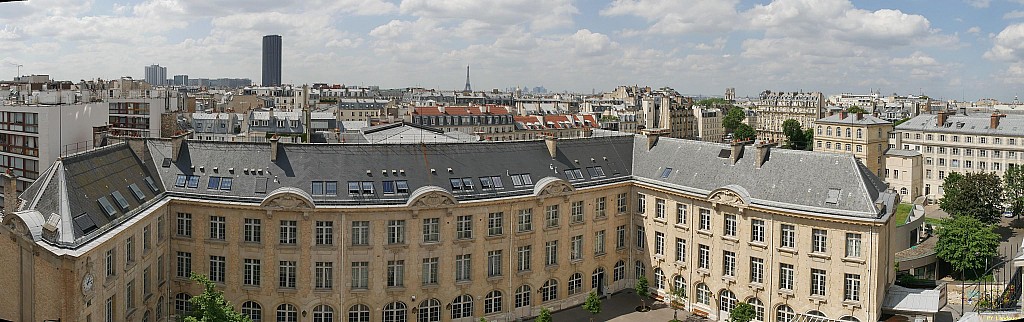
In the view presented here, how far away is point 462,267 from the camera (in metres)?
44.2

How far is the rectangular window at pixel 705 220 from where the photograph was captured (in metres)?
46.7

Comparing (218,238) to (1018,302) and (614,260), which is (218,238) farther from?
(1018,302)

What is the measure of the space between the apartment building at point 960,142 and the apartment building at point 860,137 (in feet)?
10.7

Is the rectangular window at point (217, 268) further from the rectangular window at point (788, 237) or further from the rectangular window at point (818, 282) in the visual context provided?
the rectangular window at point (818, 282)

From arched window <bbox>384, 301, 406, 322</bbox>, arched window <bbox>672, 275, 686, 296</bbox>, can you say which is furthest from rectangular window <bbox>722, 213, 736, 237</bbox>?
arched window <bbox>384, 301, 406, 322</bbox>

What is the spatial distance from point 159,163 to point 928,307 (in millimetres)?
40467

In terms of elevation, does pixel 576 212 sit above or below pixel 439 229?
above

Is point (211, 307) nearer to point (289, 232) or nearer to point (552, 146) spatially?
point (289, 232)

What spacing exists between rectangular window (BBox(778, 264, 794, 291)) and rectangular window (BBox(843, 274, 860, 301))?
2685 millimetres

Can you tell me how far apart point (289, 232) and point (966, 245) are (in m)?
44.9

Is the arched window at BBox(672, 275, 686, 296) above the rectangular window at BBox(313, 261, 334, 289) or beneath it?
beneath

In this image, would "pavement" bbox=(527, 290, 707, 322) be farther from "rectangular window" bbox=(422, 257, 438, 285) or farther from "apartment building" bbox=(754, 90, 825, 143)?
"apartment building" bbox=(754, 90, 825, 143)

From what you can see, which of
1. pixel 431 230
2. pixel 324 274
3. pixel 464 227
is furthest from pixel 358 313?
pixel 464 227

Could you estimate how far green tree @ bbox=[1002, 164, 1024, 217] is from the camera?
7681 centimetres
